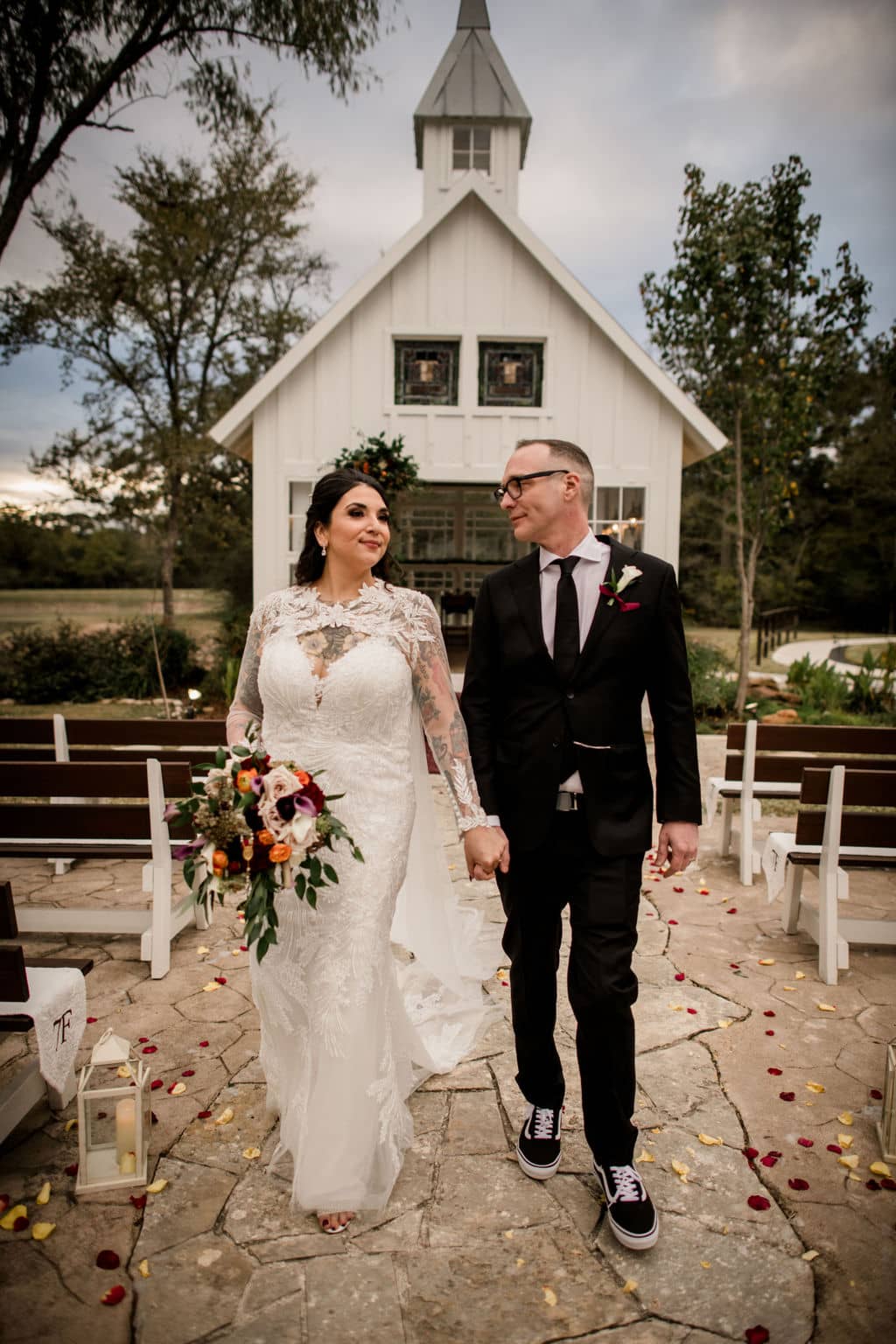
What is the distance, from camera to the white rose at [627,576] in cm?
262

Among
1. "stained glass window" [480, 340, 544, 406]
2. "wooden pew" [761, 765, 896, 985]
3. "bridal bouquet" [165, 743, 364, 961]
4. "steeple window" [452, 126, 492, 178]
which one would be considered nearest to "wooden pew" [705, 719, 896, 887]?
"wooden pew" [761, 765, 896, 985]

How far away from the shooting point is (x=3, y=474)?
17031 millimetres

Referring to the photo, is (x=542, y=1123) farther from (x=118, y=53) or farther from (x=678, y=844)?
(x=118, y=53)

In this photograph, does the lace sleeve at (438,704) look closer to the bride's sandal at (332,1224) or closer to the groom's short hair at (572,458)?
the groom's short hair at (572,458)

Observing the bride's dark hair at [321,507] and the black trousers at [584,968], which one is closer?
the black trousers at [584,968]

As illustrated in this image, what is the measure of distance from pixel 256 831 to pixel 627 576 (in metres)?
1.38

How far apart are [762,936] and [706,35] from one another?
1262 cm

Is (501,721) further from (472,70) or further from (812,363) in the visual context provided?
(472,70)

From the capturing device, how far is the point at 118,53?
1141cm

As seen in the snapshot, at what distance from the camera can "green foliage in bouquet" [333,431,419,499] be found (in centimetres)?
1115

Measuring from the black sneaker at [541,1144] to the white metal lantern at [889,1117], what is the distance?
45.9 inches

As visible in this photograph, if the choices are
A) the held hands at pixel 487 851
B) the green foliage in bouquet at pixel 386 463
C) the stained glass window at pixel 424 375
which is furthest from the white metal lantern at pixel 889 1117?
the stained glass window at pixel 424 375

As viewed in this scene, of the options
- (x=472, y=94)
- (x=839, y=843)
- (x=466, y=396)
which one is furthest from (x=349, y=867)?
(x=472, y=94)

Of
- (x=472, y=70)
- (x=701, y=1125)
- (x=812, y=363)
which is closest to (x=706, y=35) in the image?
(x=812, y=363)
